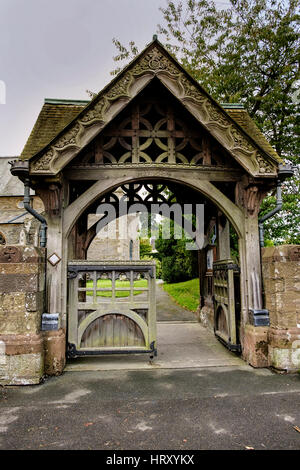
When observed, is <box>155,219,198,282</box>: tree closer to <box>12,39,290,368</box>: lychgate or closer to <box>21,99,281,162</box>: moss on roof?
<box>21,99,281,162</box>: moss on roof

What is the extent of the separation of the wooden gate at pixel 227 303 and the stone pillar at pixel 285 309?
0.78m

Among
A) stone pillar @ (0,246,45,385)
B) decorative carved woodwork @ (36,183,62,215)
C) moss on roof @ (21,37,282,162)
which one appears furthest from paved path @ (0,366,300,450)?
moss on roof @ (21,37,282,162)

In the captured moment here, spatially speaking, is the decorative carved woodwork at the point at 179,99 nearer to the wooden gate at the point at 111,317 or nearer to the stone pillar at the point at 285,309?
the stone pillar at the point at 285,309

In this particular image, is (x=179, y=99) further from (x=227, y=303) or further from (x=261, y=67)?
(x=261, y=67)

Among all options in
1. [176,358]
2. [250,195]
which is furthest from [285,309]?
[176,358]

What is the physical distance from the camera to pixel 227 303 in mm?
5902

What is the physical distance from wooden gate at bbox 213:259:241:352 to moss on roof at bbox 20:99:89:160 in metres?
4.09

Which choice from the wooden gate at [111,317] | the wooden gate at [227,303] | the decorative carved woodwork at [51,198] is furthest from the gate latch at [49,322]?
the wooden gate at [227,303]

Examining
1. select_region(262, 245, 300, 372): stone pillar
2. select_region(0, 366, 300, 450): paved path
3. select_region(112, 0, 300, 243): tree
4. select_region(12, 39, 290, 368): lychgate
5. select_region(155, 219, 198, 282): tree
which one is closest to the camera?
select_region(0, 366, 300, 450): paved path

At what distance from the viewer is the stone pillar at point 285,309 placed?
189 inches

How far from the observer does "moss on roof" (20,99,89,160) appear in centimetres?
527

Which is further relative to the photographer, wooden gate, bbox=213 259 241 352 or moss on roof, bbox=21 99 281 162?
wooden gate, bbox=213 259 241 352

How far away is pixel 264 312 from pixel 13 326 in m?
4.08

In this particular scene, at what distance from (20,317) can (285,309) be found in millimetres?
4197
